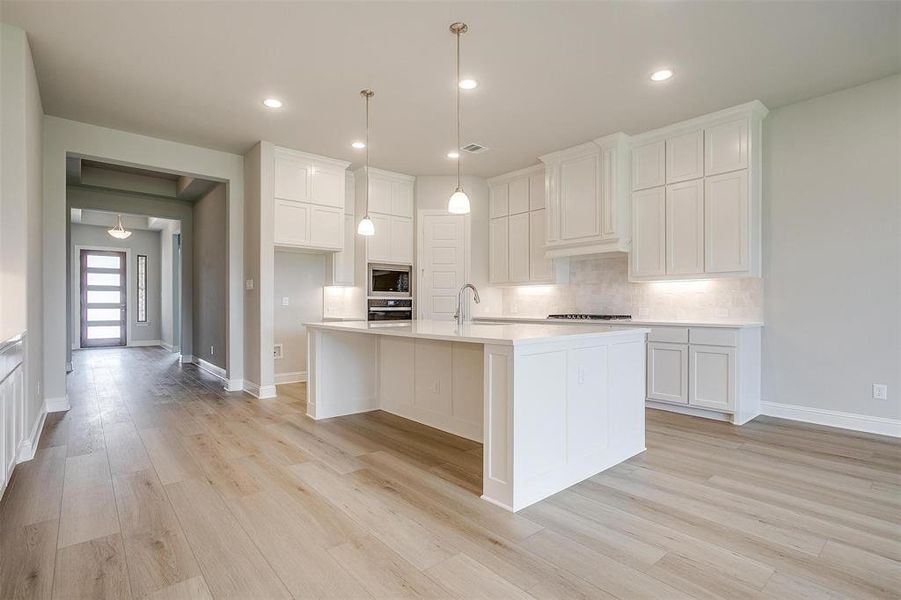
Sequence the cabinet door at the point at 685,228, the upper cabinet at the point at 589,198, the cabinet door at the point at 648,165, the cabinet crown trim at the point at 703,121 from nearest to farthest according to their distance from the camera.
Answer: the cabinet crown trim at the point at 703,121 < the cabinet door at the point at 685,228 < the cabinet door at the point at 648,165 < the upper cabinet at the point at 589,198

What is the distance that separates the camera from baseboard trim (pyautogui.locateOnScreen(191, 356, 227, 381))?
6156mm

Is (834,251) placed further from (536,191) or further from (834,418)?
(536,191)

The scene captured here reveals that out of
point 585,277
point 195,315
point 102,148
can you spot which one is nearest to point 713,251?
point 585,277

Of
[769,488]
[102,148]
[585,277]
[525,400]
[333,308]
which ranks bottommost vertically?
[769,488]

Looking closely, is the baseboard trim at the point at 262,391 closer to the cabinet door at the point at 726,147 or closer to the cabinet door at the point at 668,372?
the cabinet door at the point at 668,372

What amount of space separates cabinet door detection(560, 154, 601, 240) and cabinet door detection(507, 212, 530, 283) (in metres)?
0.80

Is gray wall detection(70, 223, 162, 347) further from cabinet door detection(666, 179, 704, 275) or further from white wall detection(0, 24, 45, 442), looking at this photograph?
cabinet door detection(666, 179, 704, 275)

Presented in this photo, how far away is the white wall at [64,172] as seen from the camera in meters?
4.30

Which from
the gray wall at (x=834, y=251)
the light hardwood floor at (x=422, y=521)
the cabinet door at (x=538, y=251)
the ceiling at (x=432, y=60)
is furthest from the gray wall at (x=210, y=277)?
the gray wall at (x=834, y=251)

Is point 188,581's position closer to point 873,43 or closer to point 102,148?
point 102,148

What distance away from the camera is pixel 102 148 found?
4.57 m

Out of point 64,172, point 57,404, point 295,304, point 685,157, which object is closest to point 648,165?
point 685,157

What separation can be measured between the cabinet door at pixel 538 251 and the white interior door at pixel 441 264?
37.1 inches

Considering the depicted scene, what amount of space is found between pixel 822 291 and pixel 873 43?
6.12ft
